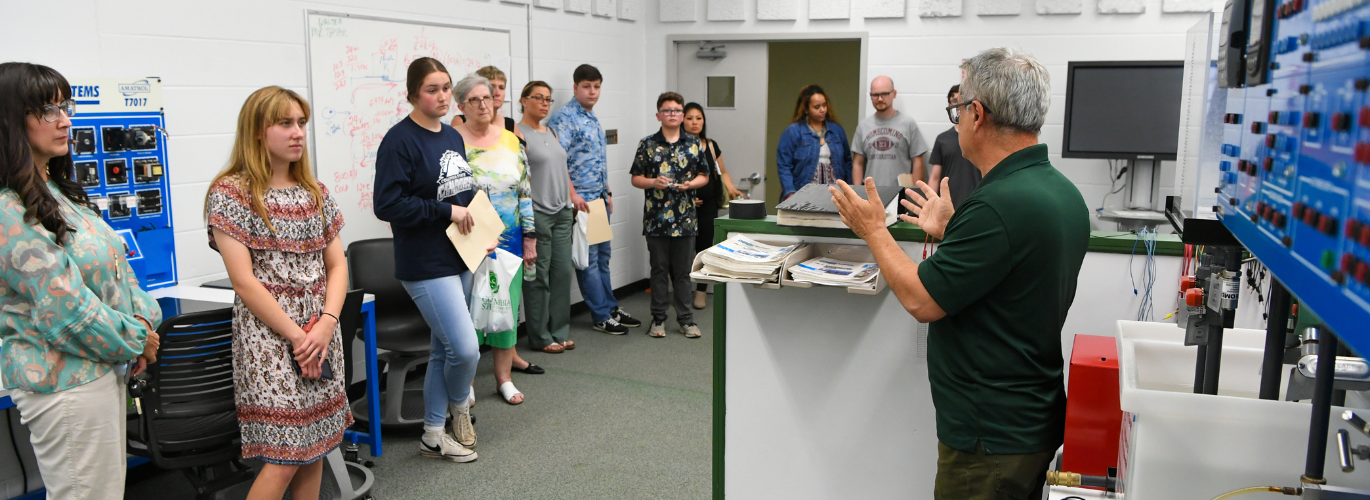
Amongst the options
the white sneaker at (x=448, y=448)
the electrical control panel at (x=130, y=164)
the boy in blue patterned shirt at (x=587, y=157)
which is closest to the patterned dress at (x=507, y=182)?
the white sneaker at (x=448, y=448)

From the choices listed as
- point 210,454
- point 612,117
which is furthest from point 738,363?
point 612,117

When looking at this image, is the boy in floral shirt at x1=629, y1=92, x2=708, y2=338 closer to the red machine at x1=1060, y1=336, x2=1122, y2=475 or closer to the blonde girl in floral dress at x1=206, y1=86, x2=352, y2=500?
the blonde girl in floral dress at x1=206, y1=86, x2=352, y2=500

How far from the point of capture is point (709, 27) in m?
6.14

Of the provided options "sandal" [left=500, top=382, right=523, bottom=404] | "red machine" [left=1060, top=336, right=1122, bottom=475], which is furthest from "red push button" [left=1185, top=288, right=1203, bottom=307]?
"sandal" [left=500, top=382, right=523, bottom=404]

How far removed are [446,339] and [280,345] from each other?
2.78ft

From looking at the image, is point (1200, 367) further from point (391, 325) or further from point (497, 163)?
point (391, 325)

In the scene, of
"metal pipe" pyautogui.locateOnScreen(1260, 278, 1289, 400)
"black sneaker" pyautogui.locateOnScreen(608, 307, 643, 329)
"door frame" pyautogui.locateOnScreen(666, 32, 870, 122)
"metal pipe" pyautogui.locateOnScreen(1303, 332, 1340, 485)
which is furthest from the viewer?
"door frame" pyautogui.locateOnScreen(666, 32, 870, 122)

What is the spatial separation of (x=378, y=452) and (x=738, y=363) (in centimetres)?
165

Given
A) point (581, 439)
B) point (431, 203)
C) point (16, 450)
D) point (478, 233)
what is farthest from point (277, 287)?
point (581, 439)

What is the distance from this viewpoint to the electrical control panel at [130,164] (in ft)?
9.56

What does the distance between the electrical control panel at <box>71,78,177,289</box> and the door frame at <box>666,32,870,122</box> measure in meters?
3.62

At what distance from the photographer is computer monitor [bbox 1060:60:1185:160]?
4848 mm

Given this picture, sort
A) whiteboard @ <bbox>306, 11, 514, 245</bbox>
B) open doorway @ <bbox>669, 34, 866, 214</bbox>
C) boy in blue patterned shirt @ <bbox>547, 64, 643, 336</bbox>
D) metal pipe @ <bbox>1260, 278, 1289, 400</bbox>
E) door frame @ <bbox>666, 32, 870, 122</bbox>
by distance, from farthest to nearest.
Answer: open doorway @ <bbox>669, 34, 866, 214</bbox>, door frame @ <bbox>666, 32, 870, 122</bbox>, boy in blue patterned shirt @ <bbox>547, 64, 643, 336</bbox>, whiteboard @ <bbox>306, 11, 514, 245</bbox>, metal pipe @ <bbox>1260, 278, 1289, 400</bbox>

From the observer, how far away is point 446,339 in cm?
312
